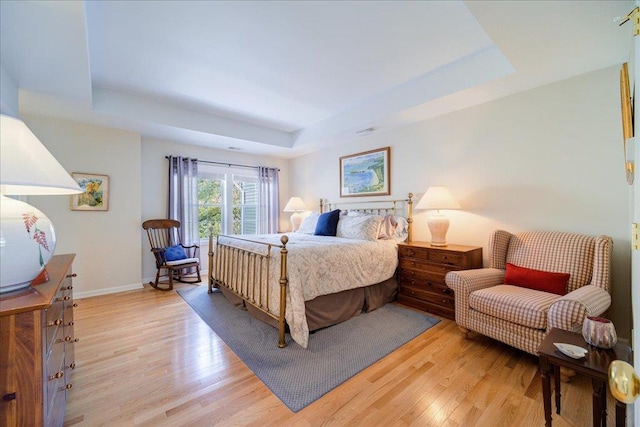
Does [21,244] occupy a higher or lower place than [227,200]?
lower

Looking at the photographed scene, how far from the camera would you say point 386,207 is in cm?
405

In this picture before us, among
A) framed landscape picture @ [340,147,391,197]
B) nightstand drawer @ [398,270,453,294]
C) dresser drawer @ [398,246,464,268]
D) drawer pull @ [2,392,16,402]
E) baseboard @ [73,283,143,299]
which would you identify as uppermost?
framed landscape picture @ [340,147,391,197]

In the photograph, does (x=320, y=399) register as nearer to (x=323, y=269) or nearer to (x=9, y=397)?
(x=323, y=269)

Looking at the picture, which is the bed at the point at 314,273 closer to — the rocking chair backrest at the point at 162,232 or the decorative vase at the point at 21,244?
the rocking chair backrest at the point at 162,232

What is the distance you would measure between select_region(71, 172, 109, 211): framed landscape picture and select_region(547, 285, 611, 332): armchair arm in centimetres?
504

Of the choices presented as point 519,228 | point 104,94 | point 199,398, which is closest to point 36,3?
point 104,94

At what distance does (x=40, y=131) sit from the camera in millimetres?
3328

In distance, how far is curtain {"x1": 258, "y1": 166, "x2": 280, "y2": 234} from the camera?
18.0ft

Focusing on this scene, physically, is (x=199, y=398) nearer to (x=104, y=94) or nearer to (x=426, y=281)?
(x=426, y=281)

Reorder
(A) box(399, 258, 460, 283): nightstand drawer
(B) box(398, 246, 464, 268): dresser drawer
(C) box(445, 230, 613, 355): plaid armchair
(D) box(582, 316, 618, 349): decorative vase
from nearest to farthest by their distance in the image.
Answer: (D) box(582, 316, 618, 349): decorative vase
(C) box(445, 230, 613, 355): plaid armchair
(B) box(398, 246, 464, 268): dresser drawer
(A) box(399, 258, 460, 283): nightstand drawer

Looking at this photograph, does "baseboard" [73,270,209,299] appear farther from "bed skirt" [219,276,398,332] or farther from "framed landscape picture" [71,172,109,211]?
"bed skirt" [219,276,398,332]

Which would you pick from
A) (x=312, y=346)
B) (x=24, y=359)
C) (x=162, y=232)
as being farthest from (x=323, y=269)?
(x=162, y=232)

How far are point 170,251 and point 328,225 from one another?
2451 millimetres

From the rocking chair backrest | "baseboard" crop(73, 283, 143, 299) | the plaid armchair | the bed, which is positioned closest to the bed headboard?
the bed
